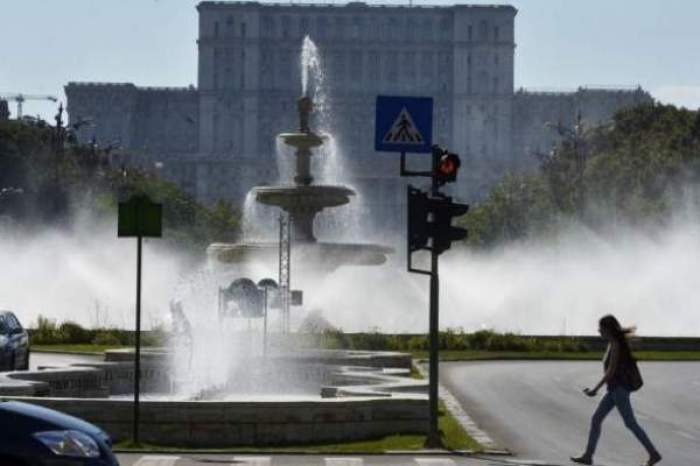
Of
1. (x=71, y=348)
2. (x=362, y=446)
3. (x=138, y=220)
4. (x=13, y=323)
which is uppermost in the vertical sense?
(x=138, y=220)

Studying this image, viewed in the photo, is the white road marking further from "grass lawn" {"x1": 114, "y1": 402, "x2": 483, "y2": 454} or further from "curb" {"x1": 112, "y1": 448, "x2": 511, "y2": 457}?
"curb" {"x1": 112, "y1": 448, "x2": 511, "y2": 457}

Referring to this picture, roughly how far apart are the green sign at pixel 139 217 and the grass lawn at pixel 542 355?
2946cm

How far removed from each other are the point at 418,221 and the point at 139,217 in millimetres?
3433

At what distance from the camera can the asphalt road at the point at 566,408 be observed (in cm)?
2562

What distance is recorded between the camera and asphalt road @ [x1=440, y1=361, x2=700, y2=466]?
2562 centimetres

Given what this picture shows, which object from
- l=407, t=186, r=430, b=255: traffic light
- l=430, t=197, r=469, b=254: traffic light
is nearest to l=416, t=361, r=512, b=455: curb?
l=430, t=197, r=469, b=254: traffic light

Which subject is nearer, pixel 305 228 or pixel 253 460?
pixel 253 460

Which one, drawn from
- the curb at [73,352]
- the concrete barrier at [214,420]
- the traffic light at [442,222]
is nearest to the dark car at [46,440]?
the concrete barrier at [214,420]

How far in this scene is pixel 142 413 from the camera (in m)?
24.9

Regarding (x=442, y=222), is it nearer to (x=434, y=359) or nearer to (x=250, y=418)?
(x=434, y=359)

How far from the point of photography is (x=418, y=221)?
2491 centimetres

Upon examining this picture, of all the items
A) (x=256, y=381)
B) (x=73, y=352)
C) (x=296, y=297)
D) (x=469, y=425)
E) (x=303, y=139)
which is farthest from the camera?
(x=303, y=139)

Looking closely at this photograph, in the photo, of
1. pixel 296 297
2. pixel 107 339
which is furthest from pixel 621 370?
pixel 107 339

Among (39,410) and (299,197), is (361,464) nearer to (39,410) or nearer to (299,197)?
(39,410)
